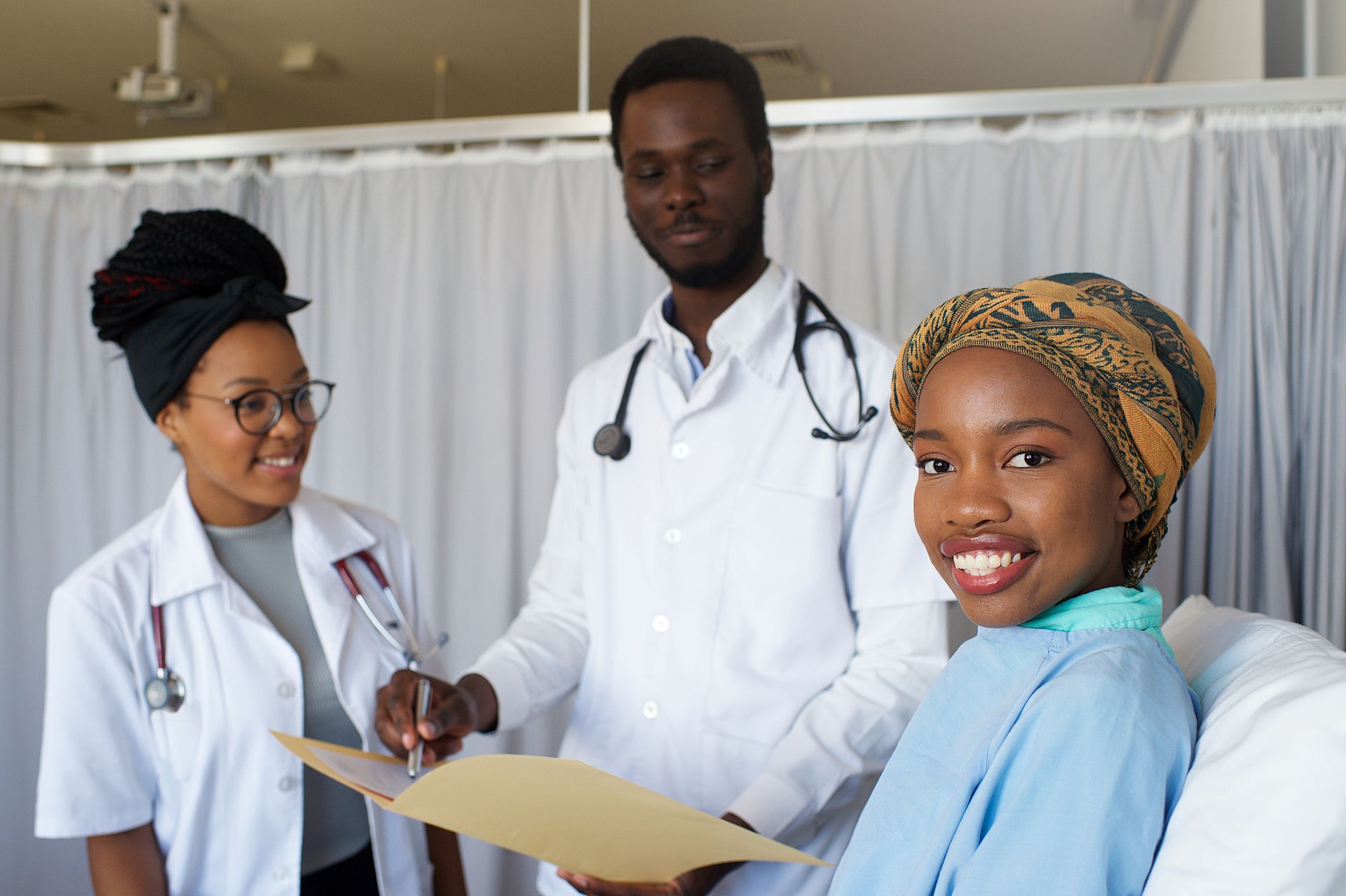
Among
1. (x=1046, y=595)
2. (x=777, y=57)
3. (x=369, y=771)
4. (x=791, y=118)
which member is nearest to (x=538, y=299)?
(x=791, y=118)

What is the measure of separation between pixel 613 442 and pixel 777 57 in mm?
3824

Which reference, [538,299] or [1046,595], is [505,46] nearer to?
[538,299]

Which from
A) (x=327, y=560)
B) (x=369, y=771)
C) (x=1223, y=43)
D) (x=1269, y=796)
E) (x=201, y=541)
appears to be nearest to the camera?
(x=1269, y=796)

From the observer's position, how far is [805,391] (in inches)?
63.7

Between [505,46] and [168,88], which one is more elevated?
[505,46]

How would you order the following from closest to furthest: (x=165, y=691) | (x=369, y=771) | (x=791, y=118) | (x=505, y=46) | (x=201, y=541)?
(x=369, y=771)
(x=165, y=691)
(x=201, y=541)
(x=791, y=118)
(x=505, y=46)

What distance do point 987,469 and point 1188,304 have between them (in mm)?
1869

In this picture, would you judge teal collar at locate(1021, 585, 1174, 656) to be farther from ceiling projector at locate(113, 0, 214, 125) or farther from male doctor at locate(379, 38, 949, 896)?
ceiling projector at locate(113, 0, 214, 125)

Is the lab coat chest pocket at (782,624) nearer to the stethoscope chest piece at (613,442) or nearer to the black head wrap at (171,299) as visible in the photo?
the stethoscope chest piece at (613,442)

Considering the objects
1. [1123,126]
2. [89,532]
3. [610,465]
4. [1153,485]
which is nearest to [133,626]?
[610,465]

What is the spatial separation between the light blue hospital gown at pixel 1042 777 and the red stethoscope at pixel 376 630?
2.78 feet

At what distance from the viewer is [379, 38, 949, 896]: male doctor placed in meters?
1.48

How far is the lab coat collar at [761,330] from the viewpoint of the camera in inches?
64.2

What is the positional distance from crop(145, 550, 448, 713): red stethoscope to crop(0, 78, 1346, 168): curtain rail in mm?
1466
